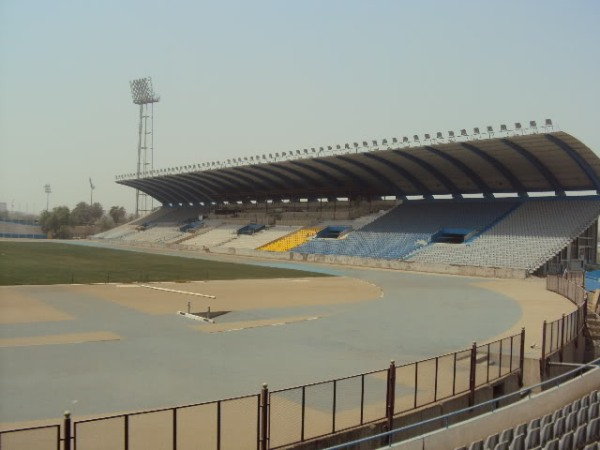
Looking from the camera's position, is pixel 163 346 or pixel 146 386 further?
pixel 163 346

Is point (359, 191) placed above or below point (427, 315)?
above

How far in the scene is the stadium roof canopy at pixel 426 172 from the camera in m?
52.9

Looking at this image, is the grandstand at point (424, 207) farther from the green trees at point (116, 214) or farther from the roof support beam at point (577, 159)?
the green trees at point (116, 214)

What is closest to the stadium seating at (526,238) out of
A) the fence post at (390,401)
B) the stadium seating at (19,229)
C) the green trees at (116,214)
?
the fence post at (390,401)

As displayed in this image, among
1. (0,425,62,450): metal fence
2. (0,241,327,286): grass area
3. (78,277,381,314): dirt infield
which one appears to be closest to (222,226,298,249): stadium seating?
(0,241,327,286): grass area

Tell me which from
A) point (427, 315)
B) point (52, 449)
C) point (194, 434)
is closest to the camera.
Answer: point (52, 449)

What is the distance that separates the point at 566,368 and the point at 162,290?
24.8 metres

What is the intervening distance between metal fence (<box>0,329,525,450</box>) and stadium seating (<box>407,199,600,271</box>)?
38.9 meters

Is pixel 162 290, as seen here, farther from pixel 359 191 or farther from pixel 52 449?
pixel 359 191

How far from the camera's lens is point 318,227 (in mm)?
80688

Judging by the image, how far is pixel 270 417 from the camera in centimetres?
1009

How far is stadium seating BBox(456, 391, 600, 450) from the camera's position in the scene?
10.1m

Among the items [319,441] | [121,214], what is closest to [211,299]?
[319,441]

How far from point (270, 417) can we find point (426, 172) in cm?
5989
